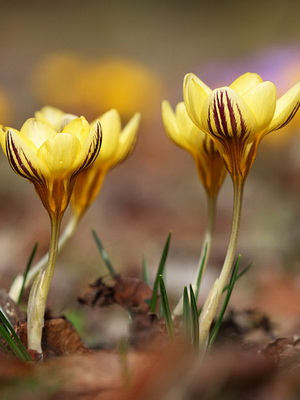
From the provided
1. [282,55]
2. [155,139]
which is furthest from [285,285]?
[155,139]

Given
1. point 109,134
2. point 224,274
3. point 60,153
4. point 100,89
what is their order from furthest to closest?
point 100,89, point 109,134, point 224,274, point 60,153

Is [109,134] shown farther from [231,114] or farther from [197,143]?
[231,114]

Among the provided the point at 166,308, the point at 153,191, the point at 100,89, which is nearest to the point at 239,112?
the point at 166,308

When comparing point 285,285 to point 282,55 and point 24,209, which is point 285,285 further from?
point 282,55

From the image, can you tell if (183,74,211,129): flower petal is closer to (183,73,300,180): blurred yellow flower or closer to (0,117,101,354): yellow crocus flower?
(183,73,300,180): blurred yellow flower

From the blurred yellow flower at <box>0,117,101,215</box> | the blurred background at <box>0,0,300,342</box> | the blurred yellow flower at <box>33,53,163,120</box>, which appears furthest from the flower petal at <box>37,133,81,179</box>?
the blurred yellow flower at <box>33,53,163,120</box>
